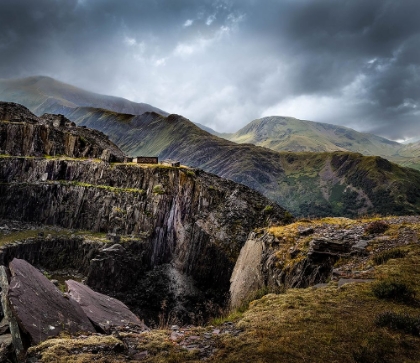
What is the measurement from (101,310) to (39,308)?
396 centimetres

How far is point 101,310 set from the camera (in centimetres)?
1342

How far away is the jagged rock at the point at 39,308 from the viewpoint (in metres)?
9.07

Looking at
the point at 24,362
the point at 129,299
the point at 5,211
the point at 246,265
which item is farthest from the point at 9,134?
the point at 24,362

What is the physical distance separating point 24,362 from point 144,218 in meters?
43.7

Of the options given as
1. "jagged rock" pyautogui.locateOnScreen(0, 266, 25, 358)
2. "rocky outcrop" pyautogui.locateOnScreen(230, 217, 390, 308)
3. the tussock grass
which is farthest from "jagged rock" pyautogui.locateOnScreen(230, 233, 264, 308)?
"jagged rock" pyautogui.locateOnScreen(0, 266, 25, 358)

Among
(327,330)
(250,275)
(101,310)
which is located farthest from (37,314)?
(250,275)

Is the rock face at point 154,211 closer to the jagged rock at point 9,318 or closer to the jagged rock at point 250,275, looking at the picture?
the jagged rock at point 250,275

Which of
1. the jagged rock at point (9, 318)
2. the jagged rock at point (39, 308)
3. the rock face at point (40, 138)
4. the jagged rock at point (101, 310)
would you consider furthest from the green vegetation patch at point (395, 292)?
the rock face at point (40, 138)

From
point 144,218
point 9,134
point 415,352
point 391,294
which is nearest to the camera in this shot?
point 415,352

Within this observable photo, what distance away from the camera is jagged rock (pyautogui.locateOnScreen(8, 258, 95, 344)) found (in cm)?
907

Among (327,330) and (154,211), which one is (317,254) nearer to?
(327,330)

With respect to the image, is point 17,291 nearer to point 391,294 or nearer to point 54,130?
point 391,294

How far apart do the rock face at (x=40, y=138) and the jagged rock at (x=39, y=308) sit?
54832mm

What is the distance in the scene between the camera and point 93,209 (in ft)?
174
